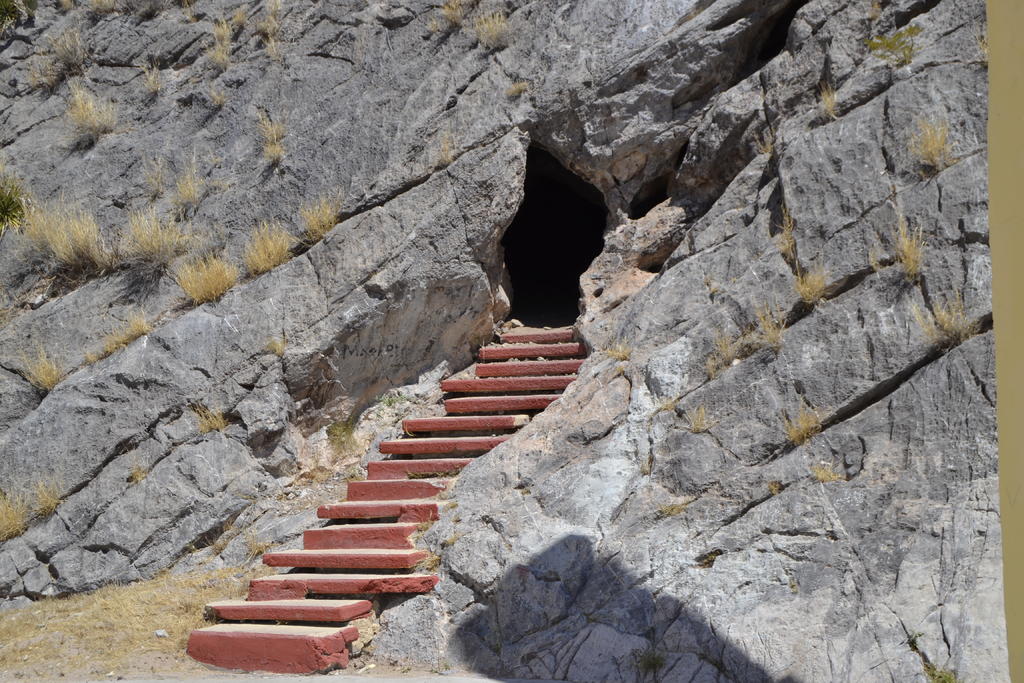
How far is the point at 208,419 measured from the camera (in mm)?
9062

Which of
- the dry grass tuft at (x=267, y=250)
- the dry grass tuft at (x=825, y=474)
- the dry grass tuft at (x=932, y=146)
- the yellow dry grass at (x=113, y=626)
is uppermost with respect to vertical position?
the dry grass tuft at (x=932, y=146)

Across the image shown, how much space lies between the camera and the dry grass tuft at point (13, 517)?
28.6 feet

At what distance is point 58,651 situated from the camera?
7.08 m

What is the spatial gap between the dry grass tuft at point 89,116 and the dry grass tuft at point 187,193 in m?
1.61

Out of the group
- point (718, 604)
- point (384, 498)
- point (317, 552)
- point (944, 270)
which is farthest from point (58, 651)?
point (944, 270)

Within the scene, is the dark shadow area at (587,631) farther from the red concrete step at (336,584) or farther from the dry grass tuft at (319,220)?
the dry grass tuft at (319,220)

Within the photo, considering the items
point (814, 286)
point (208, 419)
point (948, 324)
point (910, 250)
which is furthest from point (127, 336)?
point (948, 324)

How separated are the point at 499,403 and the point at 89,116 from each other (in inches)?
271

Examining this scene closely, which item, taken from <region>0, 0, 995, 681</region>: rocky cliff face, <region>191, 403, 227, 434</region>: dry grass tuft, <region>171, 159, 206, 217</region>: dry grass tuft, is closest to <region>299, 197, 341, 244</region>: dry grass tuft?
<region>0, 0, 995, 681</region>: rocky cliff face

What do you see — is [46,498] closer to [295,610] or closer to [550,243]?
[295,610]

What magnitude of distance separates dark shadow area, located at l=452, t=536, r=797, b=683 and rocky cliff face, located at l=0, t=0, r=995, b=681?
2 centimetres

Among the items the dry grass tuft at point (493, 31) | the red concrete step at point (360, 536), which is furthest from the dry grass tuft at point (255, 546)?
the dry grass tuft at point (493, 31)

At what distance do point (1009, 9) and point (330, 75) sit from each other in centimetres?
896

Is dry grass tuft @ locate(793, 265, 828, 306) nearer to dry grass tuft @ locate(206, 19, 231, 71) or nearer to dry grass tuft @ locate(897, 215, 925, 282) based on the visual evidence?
dry grass tuft @ locate(897, 215, 925, 282)
